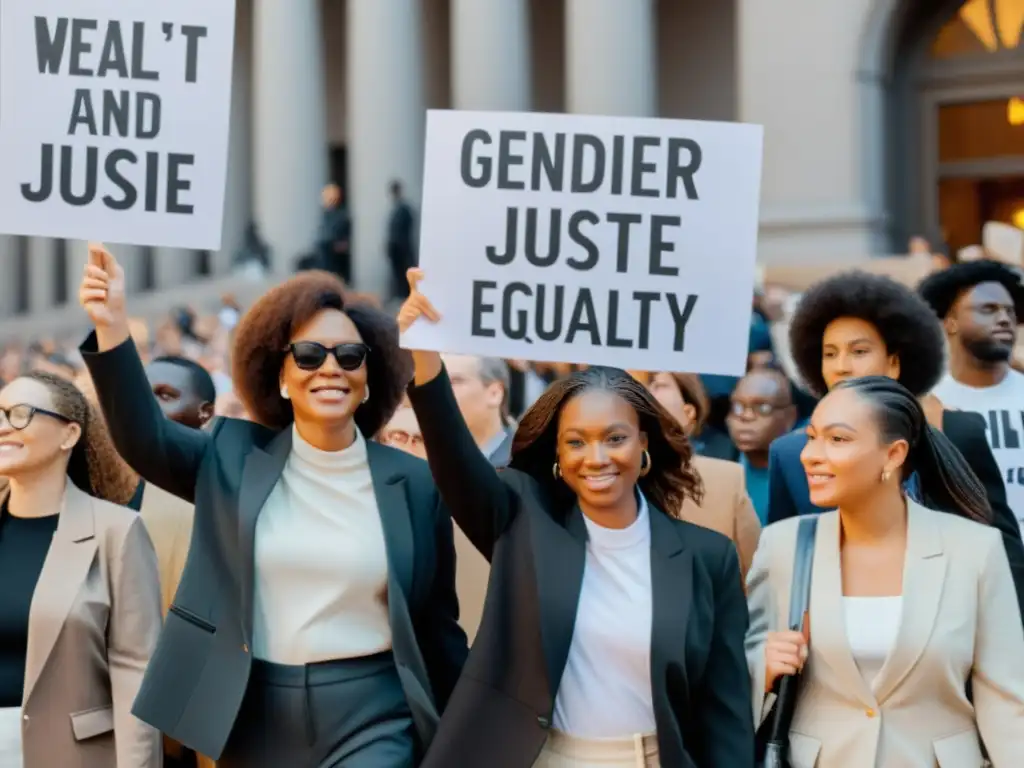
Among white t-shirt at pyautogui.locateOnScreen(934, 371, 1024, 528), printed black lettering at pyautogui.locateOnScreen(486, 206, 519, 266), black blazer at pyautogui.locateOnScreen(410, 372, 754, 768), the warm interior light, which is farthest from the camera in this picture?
the warm interior light

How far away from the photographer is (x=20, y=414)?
17.6ft

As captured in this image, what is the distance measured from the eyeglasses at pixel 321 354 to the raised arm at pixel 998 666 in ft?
6.27

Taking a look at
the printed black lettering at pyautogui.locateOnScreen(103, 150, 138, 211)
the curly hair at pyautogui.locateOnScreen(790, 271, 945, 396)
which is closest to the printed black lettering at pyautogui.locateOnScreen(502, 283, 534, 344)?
the printed black lettering at pyautogui.locateOnScreen(103, 150, 138, 211)

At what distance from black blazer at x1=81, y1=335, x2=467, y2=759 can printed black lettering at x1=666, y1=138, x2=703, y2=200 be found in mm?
1169

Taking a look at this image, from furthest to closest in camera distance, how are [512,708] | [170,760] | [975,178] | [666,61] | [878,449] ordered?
[666,61] < [975,178] < [170,760] < [878,449] < [512,708]

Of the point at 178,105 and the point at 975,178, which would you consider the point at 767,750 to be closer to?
the point at 178,105

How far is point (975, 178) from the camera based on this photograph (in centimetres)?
2172

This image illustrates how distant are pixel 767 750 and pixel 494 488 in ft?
3.44

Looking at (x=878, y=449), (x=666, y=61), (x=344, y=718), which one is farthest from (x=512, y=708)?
(x=666, y=61)

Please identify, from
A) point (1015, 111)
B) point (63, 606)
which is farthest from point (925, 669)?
point (1015, 111)

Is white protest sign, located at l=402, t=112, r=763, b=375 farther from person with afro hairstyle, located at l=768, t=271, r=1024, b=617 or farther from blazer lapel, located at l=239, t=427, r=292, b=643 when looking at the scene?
person with afro hairstyle, located at l=768, t=271, r=1024, b=617

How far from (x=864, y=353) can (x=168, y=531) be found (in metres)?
2.70

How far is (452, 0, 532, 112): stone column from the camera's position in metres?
23.1

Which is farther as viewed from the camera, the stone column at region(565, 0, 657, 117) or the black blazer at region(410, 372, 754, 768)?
the stone column at region(565, 0, 657, 117)
